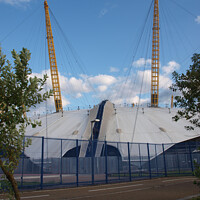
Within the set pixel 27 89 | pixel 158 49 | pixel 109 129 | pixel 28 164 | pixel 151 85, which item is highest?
pixel 158 49

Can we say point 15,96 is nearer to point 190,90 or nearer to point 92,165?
point 190,90

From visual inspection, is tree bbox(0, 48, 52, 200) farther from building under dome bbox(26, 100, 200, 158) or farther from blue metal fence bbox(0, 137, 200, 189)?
building under dome bbox(26, 100, 200, 158)

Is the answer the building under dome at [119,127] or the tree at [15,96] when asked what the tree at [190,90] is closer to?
the tree at [15,96]

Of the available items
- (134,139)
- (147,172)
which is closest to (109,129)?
(134,139)

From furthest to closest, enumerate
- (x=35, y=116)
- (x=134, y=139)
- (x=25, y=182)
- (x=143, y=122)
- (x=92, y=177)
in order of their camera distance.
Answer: (x=35, y=116) → (x=143, y=122) → (x=134, y=139) → (x=92, y=177) → (x=25, y=182)

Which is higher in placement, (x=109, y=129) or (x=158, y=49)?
(x=158, y=49)

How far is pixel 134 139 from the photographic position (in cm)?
4175

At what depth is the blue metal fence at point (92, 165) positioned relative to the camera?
1462cm

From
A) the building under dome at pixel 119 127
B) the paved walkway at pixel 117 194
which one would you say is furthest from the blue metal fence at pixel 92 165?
the building under dome at pixel 119 127

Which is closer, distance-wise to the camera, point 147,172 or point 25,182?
point 25,182

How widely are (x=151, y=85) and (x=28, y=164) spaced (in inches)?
2742

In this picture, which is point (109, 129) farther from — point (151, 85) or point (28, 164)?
point (151, 85)

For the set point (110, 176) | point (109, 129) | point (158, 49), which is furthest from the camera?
point (158, 49)

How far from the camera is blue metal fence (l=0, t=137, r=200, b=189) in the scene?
14617 millimetres
